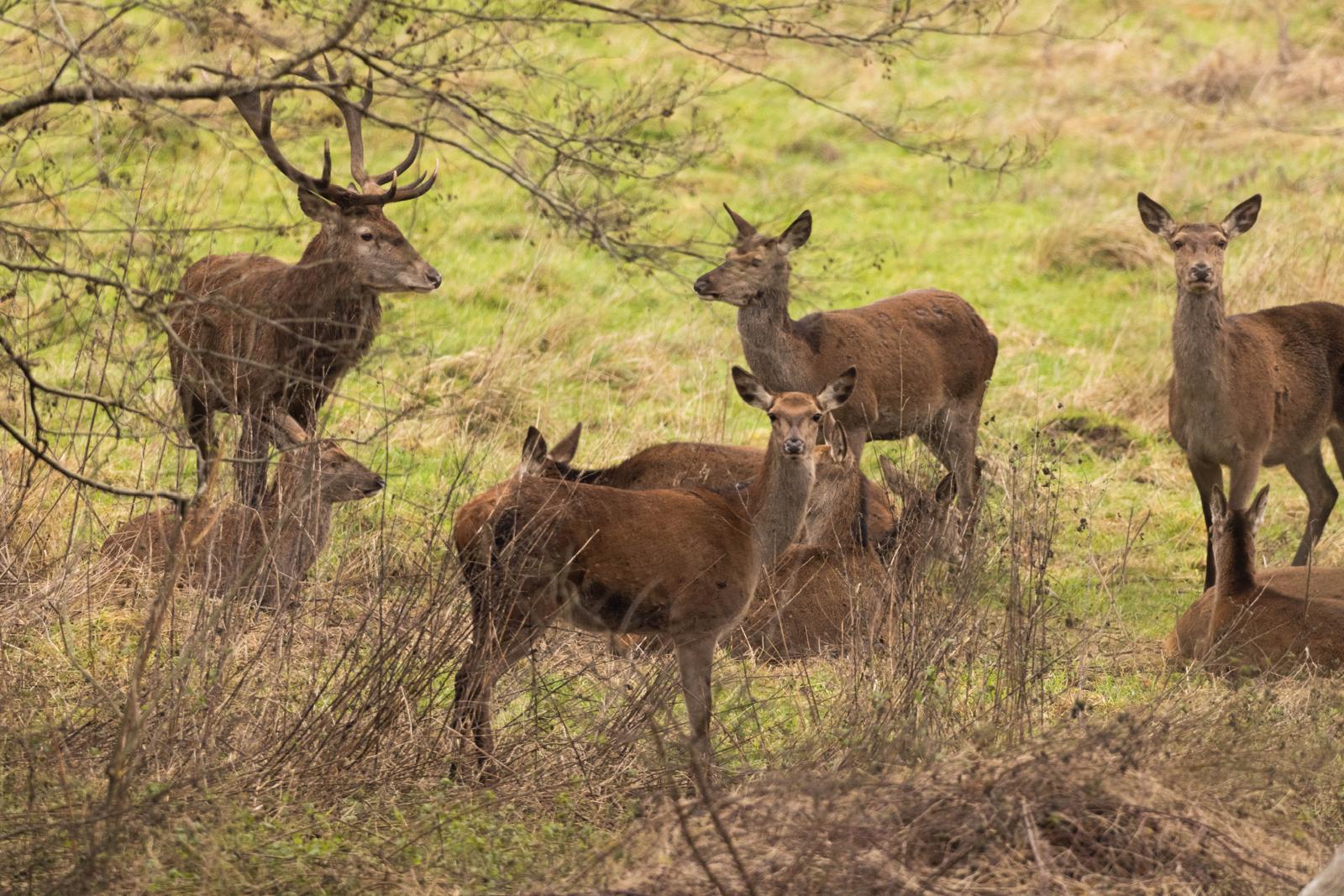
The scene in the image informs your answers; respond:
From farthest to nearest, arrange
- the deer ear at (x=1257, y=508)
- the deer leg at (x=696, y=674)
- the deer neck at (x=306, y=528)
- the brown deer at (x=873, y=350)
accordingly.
Answer: the brown deer at (x=873, y=350) < the deer ear at (x=1257, y=508) < the deer neck at (x=306, y=528) < the deer leg at (x=696, y=674)

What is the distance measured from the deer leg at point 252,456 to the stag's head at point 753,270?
293 centimetres

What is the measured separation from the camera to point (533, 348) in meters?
12.5

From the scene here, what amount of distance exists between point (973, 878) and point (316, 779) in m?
2.06

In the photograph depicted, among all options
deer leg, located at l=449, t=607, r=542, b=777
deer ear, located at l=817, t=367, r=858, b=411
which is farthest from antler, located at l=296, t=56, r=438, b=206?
deer leg, located at l=449, t=607, r=542, b=777

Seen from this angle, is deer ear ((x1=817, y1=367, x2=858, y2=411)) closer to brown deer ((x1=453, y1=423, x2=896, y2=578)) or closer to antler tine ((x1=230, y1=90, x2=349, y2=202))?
brown deer ((x1=453, y1=423, x2=896, y2=578))

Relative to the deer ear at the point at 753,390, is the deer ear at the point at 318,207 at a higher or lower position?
higher

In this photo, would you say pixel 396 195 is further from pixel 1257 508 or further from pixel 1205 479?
pixel 1205 479

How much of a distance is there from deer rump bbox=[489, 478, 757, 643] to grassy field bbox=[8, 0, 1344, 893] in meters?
0.24

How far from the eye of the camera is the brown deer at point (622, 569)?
6.53m

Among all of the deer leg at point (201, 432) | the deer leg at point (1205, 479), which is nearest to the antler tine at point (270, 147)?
the deer leg at point (201, 432)

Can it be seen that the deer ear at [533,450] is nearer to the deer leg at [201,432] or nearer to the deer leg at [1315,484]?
the deer leg at [201,432]

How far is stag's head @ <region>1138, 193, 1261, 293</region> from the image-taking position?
1026 centimetres

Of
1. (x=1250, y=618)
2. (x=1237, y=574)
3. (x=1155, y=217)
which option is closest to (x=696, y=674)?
(x=1250, y=618)

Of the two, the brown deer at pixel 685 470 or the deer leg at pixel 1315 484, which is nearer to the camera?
the brown deer at pixel 685 470
